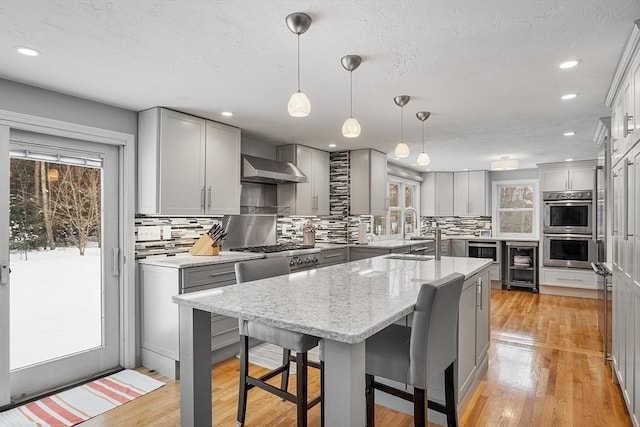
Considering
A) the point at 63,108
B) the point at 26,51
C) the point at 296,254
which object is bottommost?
the point at 296,254

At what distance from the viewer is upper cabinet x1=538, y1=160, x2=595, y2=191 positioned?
6.28 m

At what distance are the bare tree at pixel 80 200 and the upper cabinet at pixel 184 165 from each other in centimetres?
35

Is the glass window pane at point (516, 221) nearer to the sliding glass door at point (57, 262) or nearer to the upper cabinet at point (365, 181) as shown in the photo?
the upper cabinet at point (365, 181)

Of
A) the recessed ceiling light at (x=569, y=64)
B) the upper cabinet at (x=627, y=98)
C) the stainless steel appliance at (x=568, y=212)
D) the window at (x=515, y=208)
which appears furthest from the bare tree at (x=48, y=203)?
the window at (x=515, y=208)

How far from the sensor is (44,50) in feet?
7.21

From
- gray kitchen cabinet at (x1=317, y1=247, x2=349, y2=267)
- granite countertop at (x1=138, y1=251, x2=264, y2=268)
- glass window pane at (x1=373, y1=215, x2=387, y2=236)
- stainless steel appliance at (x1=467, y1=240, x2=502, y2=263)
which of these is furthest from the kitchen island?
stainless steel appliance at (x1=467, y1=240, x2=502, y2=263)

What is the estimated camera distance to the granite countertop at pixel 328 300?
1400mm

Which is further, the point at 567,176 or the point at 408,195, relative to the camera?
the point at 408,195

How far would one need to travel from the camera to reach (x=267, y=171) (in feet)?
14.0

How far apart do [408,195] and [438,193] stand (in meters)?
0.64

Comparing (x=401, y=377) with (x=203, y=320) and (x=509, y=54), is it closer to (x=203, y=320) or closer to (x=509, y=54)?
(x=203, y=320)

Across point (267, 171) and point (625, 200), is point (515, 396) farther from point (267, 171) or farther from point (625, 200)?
point (267, 171)

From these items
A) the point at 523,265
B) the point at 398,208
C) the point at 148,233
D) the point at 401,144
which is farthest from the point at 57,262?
the point at 523,265

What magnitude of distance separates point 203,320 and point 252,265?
68 cm
